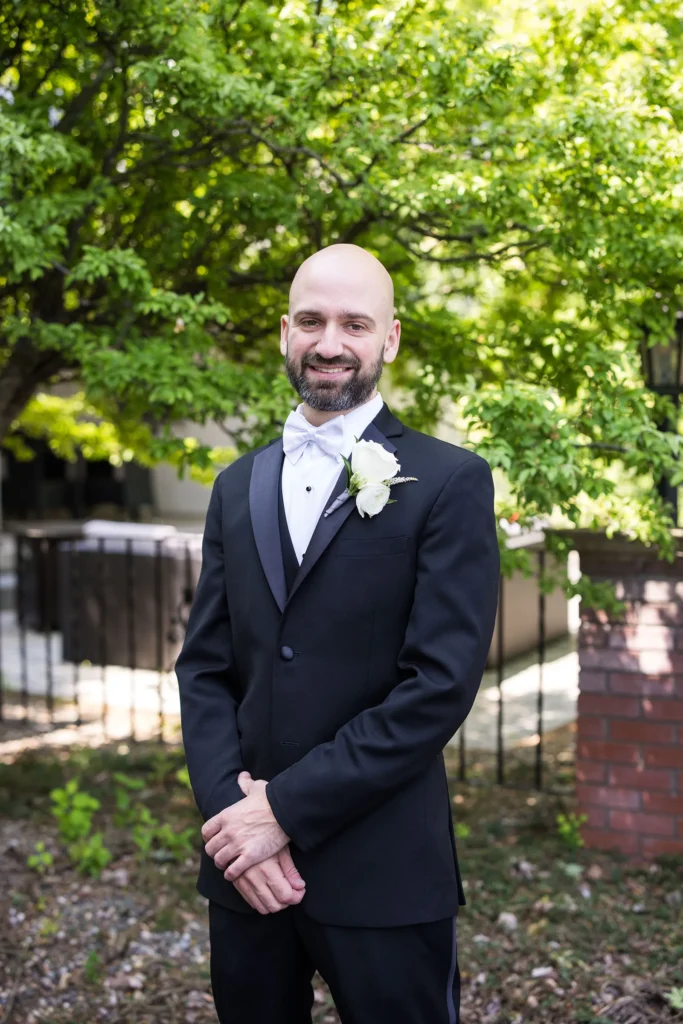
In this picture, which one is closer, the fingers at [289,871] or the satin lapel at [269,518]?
the fingers at [289,871]

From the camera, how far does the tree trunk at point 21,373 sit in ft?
16.0

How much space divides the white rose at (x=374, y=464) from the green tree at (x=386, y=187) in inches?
51.6

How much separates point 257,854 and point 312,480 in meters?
0.81

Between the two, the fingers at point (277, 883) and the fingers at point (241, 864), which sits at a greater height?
the fingers at point (241, 864)

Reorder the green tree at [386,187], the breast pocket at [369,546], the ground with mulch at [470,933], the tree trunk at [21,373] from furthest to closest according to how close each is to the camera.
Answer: the tree trunk at [21,373] < the green tree at [386,187] < the ground with mulch at [470,933] < the breast pocket at [369,546]

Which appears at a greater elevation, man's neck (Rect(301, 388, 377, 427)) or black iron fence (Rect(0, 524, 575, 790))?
man's neck (Rect(301, 388, 377, 427))

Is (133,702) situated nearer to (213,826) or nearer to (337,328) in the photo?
(213,826)

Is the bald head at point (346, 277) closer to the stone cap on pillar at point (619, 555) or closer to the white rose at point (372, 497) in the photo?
the white rose at point (372, 497)

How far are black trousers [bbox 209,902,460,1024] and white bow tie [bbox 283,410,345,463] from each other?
3.28 feet

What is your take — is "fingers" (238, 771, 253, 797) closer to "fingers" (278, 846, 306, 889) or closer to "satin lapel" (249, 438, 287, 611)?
"fingers" (278, 846, 306, 889)

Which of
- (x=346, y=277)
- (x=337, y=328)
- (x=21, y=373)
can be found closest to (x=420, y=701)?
(x=337, y=328)

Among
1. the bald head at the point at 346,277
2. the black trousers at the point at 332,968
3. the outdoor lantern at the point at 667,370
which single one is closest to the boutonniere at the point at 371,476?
the bald head at the point at 346,277

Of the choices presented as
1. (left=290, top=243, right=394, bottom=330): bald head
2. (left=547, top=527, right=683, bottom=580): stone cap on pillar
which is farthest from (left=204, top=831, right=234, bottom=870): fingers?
(left=547, top=527, right=683, bottom=580): stone cap on pillar

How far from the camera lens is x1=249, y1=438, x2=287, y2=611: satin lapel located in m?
2.17
